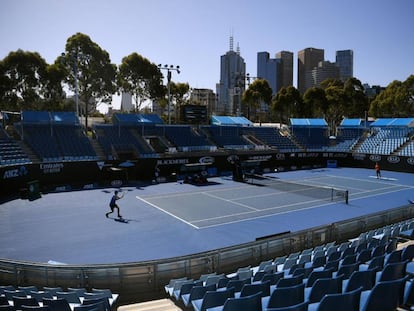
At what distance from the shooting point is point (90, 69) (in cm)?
4759

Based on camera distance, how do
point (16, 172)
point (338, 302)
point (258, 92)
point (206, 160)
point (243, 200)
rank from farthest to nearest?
point (258, 92) → point (206, 160) → point (16, 172) → point (243, 200) → point (338, 302)

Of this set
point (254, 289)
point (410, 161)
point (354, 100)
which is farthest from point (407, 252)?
point (354, 100)

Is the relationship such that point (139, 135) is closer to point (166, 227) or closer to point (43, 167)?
point (43, 167)

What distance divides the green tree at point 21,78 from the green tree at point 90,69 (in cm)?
340

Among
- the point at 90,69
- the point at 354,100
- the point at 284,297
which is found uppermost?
the point at 90,69

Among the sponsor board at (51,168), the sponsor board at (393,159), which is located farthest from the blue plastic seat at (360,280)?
the sponsor board at (393,159)

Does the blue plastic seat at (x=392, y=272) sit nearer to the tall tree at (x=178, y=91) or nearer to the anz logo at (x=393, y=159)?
the anz logo at (x=393, y=159)

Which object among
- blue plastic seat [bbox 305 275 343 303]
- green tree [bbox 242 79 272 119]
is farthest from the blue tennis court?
green tree [bbox 242 79 272 119]

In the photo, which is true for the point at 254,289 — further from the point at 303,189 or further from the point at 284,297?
the point at 303,189

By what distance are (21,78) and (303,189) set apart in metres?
38.1

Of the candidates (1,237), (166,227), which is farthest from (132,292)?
(1,237)

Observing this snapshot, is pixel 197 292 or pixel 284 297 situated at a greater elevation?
pixel 284 297

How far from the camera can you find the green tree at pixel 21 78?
143 feet

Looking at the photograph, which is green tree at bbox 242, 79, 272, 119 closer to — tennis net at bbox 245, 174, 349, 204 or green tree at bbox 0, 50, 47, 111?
tennis net at bbox 245, 174, 349, 204
